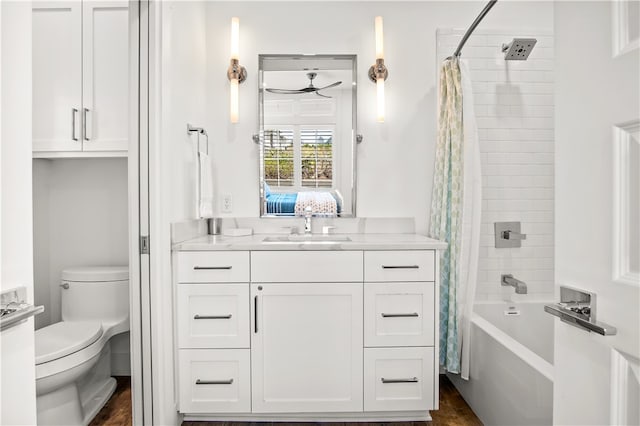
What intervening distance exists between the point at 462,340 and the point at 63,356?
194 centimetres

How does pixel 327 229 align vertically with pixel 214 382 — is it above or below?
above

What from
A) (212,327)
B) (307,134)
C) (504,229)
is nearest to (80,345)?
(212,327)

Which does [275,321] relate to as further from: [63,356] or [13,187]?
[13,187]

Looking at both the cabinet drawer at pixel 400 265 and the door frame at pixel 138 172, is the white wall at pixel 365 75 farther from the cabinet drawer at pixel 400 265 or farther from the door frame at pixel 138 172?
the door frame at pixel 138 172

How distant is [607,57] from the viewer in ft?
1.91

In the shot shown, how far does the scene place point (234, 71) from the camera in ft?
7.16

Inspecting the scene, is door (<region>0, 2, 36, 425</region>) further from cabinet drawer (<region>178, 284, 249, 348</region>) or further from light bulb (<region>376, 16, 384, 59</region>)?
light bulb (<region>376, 16, 384, 59</region>)

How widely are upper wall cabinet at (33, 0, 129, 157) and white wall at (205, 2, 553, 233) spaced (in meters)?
0.51

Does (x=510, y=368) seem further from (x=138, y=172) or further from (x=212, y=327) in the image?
(x=138, y=172)


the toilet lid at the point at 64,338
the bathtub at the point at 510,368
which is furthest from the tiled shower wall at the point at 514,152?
the toilet lid at the point at 64,338

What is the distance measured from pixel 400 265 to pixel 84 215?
194cm

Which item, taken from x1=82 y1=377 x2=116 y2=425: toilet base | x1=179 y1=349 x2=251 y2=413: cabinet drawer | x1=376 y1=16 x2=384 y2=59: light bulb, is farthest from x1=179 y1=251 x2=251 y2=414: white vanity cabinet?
x1=376 y1=16 x2=384 y2=59: light bulb

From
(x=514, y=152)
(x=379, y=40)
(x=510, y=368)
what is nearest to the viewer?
(x=510, y=368)

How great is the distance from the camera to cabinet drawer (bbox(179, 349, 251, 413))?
1.70m
